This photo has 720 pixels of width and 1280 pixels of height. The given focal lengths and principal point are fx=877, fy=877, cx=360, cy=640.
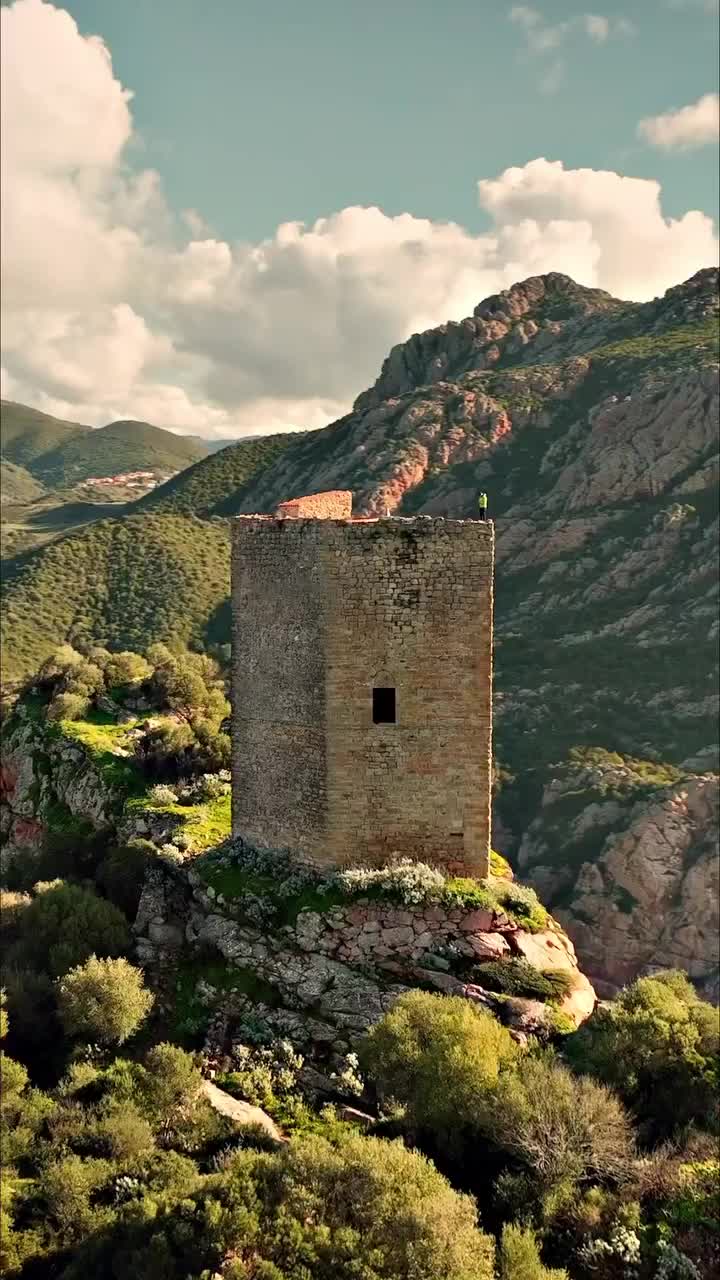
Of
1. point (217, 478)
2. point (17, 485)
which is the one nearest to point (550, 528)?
point (217, 478)

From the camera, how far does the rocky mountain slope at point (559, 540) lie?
39.2 meters

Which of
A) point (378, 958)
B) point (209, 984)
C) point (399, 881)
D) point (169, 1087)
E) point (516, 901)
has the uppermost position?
point (399, 881)

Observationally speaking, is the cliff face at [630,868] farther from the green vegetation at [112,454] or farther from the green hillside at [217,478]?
the green vegetation at [112,454]

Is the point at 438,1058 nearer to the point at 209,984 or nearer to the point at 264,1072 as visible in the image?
the point at 264,1072

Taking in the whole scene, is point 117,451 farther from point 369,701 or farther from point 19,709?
→ point 369,701

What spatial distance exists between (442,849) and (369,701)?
7.48ft

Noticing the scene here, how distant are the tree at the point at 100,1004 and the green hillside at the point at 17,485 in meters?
121

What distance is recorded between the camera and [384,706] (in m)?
11.8

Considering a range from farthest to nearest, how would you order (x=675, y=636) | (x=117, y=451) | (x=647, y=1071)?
1. (x=117, y=451)
2. (x=675, y=636)
3. (x=647, y=1071)

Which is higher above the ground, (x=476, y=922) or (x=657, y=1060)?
(x=476, y=922)

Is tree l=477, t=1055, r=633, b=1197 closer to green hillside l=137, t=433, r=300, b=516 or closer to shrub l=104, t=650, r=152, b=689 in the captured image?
shrub l=104, t=650, r=152, b=689

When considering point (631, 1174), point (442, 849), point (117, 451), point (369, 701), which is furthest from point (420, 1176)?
point (117, 451)

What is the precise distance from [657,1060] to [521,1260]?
3257 mm

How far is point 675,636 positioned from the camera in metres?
45.4
